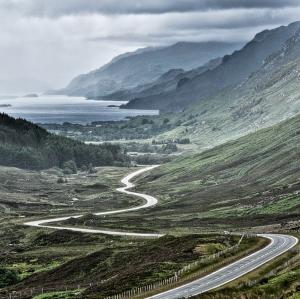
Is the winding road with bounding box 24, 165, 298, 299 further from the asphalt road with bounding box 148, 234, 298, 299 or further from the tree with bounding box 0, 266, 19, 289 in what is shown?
the tree with bounding box 0, 266, 19, 289

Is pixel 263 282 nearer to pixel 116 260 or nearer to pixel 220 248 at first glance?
pixel 220 248

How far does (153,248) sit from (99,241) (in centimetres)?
4588

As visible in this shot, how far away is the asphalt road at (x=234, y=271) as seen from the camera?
93.8 m

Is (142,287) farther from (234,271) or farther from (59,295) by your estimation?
(234,271)

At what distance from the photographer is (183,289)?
96188 millimetres

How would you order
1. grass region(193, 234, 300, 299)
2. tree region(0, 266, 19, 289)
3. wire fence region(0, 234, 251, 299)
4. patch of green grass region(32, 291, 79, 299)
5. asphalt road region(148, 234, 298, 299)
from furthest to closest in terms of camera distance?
tree region(0, 266, 19, 289) → patch of green grass region(32, 291, 79, 299) → wire fence region(0, 234, 251, 299) → asphalt road region(148, 234, 298, 299) → grass region(193, 234, 300, 299)

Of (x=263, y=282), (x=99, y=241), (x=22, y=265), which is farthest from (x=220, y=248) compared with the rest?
(x=99, y=241)

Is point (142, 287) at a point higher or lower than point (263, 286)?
lower

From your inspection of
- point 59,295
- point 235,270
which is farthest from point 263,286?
point 59,295

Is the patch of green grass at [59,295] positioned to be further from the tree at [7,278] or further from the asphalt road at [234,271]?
the tree at [7,278]

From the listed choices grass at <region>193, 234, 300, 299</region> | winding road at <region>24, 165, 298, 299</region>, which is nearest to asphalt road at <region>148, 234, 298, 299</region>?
winding road at <region>24, 165, 298, 299</region>

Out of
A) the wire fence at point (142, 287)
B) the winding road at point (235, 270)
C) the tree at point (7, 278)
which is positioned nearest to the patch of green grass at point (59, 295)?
the wire fence at point (142, 287)

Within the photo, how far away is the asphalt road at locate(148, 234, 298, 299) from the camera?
3691 inches

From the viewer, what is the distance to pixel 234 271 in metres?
108
